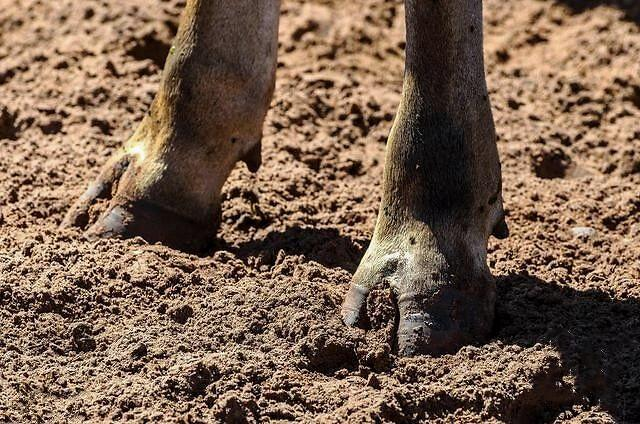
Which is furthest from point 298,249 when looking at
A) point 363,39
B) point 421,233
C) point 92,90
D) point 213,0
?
point 363,39

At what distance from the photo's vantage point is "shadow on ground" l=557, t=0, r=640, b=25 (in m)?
5.48

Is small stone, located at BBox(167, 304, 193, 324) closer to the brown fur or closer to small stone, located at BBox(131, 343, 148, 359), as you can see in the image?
small stone, located at BBox(131, 343, 148, 359)

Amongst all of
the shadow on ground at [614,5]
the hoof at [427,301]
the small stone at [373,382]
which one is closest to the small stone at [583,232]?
the hoof at [427,301]

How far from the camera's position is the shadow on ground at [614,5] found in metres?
5.48

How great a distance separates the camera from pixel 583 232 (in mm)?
3967

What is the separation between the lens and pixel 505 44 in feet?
17.8

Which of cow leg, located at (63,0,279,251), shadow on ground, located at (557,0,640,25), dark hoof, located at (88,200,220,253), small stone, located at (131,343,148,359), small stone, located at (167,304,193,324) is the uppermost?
shadow on ground, located at (557,0,640,25)

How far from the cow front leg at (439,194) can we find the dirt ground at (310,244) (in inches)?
3.7

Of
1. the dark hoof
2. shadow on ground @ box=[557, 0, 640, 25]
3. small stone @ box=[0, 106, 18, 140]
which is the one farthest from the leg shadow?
shadow on ground @ box=[557, 0, 640, 25]

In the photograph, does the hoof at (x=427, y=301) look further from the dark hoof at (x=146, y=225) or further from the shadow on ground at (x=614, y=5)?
the shadow on ground at (x=614, y=5)

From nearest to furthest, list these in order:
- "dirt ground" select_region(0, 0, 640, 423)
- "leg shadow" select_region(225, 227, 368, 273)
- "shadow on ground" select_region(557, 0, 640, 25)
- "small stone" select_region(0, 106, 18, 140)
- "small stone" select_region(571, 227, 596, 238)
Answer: "dirt ground" select_region(0, 0, 640, 423)
"leg shadow" select_region(225, 227, 368, 273)
"small stone" select_region(571, 227, 596, 238)
"small stone" select_region(0, 106, 18, 140)
"shadow on ground" select_region(557, 0, 640, 25)

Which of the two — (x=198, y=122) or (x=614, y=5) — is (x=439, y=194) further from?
(x=614, y=5)

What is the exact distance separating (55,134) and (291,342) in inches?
A: 71.4

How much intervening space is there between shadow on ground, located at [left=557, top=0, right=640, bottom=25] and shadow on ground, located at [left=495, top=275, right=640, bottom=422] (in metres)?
2.28
